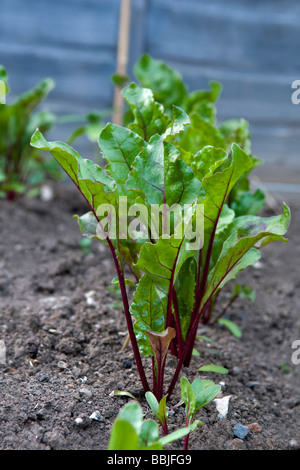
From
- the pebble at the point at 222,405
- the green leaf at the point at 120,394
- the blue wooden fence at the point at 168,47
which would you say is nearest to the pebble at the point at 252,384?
the pebble at the point at 222,405

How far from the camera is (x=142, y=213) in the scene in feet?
3.86

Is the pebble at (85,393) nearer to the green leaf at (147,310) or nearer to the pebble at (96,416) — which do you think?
the pebble at (96,416)

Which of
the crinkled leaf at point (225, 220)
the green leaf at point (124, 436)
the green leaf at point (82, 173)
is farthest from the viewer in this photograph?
the crinkled leaf at point (225, 220)

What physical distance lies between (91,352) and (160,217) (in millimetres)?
524

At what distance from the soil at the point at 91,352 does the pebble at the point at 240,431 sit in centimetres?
1

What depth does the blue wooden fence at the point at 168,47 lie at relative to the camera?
3.15m

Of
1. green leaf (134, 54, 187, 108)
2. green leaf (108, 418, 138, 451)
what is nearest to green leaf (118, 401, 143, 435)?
green leaf (108, 418, 138, 451)

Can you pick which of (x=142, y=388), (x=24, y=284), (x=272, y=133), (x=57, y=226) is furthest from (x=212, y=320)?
(x=272, y=133)

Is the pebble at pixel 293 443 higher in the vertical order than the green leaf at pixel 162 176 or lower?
lower

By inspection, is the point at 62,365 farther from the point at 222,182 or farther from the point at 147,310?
the point at 222,182

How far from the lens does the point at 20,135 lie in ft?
8.53

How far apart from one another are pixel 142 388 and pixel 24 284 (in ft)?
2.61

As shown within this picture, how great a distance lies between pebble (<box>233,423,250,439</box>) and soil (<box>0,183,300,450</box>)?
1 cm
